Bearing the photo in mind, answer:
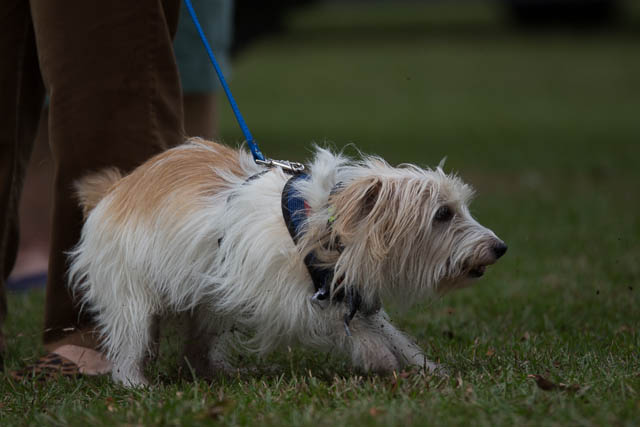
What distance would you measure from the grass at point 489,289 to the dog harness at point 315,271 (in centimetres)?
30

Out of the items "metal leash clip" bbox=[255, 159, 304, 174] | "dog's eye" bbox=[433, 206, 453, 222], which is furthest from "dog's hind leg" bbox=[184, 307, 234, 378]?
"dog's eye" bbox=[433, 206, 453, 222]

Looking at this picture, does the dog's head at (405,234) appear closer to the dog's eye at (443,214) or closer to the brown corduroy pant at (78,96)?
the dog's eye at (443,214)

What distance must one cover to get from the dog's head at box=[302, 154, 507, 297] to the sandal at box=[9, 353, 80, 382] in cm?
138

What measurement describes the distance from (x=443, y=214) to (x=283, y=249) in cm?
61

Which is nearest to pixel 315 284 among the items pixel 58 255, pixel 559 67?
pixel 58 255

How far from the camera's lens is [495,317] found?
5168mm

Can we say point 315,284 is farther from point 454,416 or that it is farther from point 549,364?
point 549,364

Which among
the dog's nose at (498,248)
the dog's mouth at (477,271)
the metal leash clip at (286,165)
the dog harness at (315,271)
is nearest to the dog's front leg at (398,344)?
the dog harness at (315,271)

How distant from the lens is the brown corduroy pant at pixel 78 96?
13.2ft

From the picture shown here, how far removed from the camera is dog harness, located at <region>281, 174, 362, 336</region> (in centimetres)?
348

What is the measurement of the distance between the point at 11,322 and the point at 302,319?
226 cm

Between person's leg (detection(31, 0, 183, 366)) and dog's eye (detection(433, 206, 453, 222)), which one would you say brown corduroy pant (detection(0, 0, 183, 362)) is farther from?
dog's eye (detection(433, 206, 453, 222))

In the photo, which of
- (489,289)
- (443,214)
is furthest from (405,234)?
(489,289)

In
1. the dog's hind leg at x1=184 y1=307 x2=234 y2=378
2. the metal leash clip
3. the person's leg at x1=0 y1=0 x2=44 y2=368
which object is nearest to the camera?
the metal leash clip
